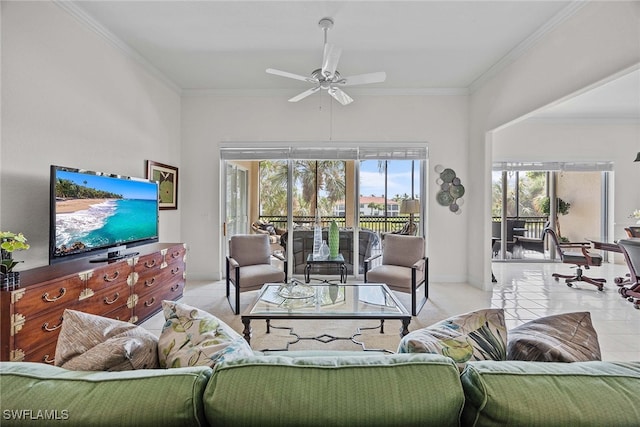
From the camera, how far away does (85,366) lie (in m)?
0.81

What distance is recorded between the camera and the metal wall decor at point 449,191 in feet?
15.4

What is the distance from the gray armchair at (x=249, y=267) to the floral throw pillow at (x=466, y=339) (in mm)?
2627

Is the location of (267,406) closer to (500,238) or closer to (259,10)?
(259,10)

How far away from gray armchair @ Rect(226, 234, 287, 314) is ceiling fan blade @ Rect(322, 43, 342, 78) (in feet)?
7.31

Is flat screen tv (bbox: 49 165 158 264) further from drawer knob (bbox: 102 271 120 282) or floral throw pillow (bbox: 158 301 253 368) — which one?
floral throw pillow (bbox: 158 301 253 368)

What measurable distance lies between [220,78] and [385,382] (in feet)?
15.0

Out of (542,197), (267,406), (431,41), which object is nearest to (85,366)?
(267,406)

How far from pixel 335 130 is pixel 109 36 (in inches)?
117

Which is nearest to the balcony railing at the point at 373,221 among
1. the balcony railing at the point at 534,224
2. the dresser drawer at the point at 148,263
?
the dresser drawer at the point at 148,263

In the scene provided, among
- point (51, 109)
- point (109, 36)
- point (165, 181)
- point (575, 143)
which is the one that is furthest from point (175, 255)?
point (575, 143)

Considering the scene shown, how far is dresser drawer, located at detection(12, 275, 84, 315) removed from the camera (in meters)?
1.80

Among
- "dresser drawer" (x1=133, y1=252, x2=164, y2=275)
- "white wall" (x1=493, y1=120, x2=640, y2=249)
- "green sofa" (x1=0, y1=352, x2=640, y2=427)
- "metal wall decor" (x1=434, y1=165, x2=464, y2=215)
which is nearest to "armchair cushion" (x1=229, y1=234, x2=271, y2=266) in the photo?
"dresser drawer" (x1=133, y1=252, x2=164, y2=275)

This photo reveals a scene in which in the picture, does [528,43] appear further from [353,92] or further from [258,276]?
[258,276]

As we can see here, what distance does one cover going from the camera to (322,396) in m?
0.69
